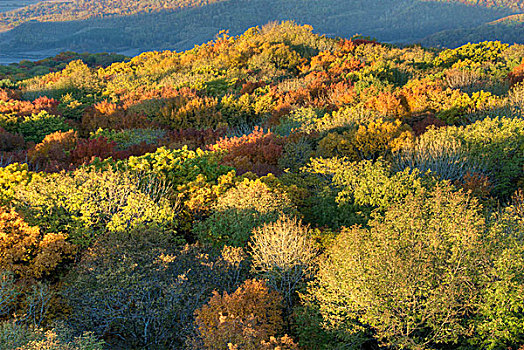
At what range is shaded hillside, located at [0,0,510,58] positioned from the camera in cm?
10606

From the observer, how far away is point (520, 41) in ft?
312

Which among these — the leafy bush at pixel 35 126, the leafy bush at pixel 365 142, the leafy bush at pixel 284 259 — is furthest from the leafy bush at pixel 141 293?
the leafy bush at pixel 35 126

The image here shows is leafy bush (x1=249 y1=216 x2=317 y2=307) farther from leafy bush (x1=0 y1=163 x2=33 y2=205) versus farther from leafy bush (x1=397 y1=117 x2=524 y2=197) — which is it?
leafy bush (x1=0 y1=163 x2=33 y2=205)

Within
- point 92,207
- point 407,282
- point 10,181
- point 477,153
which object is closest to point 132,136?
point 10,181

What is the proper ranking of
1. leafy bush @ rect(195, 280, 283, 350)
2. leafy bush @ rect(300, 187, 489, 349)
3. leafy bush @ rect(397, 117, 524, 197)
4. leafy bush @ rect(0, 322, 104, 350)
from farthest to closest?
leafy bush @ rect(397, 117, 524, 197), leafy bush @ rect(300, 187, 489, 349), leafy bush @ rect(195, 280, 283, 350), leafy bush @ rect(0, 322, 104, 350)

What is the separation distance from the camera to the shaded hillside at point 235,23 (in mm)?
106062

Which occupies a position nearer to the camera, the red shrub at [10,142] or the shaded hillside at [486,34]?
the red shrub at [10,142]

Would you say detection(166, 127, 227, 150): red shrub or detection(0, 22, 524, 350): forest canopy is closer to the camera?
detection(0, 22, 524, 350): forest canopy

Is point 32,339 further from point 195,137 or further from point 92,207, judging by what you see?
point 195,137

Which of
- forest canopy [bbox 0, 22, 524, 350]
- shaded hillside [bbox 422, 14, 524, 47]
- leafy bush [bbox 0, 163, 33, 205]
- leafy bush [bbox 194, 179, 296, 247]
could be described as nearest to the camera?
forest canopy [bbox 0, 22, 524, 350]

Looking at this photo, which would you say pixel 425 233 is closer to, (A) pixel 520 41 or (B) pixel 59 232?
(B) pixel 59 232

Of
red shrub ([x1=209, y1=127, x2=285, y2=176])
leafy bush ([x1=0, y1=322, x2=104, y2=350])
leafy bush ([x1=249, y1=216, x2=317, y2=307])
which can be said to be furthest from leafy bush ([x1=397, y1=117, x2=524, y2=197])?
leafy bush ([x1=0, y1=322, x2=104, y2=350])

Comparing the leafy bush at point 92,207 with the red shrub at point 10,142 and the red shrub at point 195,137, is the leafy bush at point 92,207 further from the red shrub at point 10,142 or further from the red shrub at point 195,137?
the red shrub at point 10,142

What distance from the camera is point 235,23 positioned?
132 metres
